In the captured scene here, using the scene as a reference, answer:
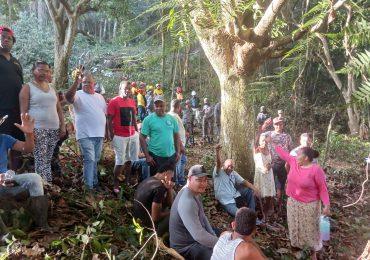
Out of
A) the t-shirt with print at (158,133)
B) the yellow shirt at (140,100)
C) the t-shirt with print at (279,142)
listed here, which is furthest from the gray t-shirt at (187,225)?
the yellow shirt at (140,100)

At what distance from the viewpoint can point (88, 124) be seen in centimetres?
533

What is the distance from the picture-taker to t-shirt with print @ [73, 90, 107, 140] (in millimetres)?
5320

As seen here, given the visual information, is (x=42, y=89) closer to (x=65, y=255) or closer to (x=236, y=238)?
(x=65, y=255)

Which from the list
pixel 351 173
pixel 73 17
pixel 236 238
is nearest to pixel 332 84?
pixel 351 173

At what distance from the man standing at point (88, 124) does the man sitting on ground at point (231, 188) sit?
1971 millimetres

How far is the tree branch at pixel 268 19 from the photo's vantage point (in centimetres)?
315

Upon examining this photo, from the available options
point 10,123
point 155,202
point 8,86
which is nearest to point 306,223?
point 155,202

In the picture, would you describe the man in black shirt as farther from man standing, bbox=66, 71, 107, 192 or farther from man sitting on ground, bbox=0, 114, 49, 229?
man sitting on ground, bbox=0, 114, 49, 229

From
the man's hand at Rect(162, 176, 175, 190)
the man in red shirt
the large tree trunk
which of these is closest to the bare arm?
the man in red shirt

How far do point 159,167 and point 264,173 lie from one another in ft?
6.15

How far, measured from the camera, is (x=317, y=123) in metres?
18.5

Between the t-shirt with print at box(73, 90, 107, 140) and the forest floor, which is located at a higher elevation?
the t-shirt with print at box(73, 90, 107, 140)

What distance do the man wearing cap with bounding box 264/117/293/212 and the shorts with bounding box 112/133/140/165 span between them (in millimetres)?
2417

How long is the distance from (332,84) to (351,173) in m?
9.72
